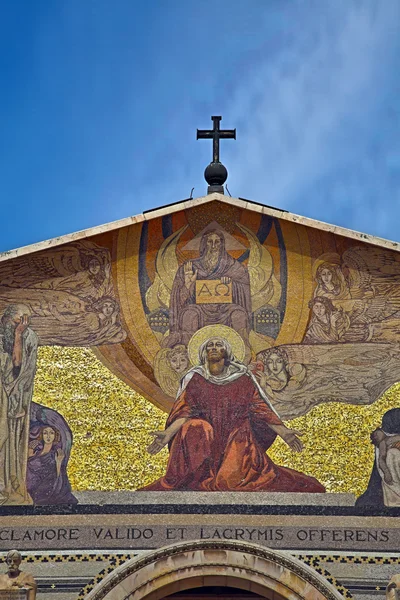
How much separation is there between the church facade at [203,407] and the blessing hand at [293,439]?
18 millimetres

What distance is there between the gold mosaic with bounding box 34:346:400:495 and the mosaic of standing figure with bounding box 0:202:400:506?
10cm

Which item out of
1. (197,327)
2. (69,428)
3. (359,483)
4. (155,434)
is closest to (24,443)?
(69,428)

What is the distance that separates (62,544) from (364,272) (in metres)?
4.97

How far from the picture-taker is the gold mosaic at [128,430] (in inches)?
578

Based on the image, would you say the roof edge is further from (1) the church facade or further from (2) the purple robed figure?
(2) the purple robed figure

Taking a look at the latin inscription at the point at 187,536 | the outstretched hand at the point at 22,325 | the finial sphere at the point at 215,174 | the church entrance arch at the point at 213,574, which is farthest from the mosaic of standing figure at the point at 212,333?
the finial sphere at the point at 215,174

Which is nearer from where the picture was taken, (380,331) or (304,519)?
(304,519)

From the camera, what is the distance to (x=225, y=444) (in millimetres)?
14930

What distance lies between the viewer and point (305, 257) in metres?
15.7

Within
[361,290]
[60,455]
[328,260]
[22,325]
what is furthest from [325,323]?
[22,325]

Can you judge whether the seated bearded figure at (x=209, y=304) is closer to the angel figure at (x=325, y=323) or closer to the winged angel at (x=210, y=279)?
the winged angel at (x=210, y=279)

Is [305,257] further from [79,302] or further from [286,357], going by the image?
[79,302]

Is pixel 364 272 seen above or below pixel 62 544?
above

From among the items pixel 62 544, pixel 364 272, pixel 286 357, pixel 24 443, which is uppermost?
pixel 364 272
